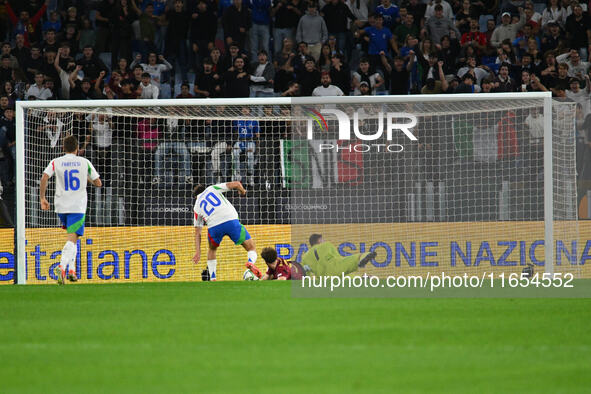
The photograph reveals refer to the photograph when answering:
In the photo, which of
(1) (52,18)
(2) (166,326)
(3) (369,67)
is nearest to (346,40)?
(3) (369,67)

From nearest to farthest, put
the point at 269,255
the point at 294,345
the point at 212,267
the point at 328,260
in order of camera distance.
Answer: the point at 294,345, the point at 328,260, the point at 269,255, the point at 212,267

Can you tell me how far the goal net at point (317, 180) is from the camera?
592 inches

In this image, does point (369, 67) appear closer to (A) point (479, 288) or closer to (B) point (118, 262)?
(B) point (118, 262)

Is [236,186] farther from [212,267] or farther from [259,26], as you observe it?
[259,26]

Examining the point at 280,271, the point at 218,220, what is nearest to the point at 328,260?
the point at 280,271

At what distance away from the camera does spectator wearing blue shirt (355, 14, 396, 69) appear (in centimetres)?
2155

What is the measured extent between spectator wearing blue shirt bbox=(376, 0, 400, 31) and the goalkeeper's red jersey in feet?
27.1

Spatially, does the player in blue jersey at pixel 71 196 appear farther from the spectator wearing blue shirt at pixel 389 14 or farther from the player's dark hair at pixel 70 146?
the spectator wearing blue shirt at pixel 389 14

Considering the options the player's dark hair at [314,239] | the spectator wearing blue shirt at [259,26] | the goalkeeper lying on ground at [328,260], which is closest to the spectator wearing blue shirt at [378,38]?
the spectator wearing blue shirt at [259,26]

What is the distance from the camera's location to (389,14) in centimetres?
2228

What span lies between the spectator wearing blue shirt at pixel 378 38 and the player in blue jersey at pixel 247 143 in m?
5.00

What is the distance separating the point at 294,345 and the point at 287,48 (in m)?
14.8

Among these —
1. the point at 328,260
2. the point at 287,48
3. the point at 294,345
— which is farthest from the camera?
the point at 287,48

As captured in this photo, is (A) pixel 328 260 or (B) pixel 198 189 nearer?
(A) pixel 328 260
